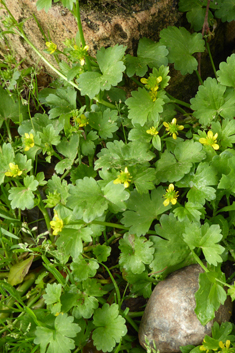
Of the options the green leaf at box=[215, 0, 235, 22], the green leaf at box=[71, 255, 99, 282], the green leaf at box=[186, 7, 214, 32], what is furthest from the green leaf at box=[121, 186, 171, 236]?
the green leaf at box=[215, 0, 235, 22]

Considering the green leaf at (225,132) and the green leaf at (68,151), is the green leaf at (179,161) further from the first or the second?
the green leaf at (68,151)

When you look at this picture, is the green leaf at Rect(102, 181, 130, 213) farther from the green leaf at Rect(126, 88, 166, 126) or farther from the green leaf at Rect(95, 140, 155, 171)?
the green leaf at Rect(126, 88, 166, 126)

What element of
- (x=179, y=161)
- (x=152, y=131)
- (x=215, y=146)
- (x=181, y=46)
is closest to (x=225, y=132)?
(x=215, y=146)

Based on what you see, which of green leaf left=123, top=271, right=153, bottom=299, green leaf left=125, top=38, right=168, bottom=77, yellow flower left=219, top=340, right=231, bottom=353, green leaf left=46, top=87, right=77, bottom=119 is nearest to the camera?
yellow flower left=219, top=340, right=231, bottom=353

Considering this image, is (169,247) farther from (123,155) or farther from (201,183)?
(123,155)

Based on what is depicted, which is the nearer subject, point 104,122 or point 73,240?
point 73,240

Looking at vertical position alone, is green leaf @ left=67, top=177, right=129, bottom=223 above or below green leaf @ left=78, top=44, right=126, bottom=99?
below
